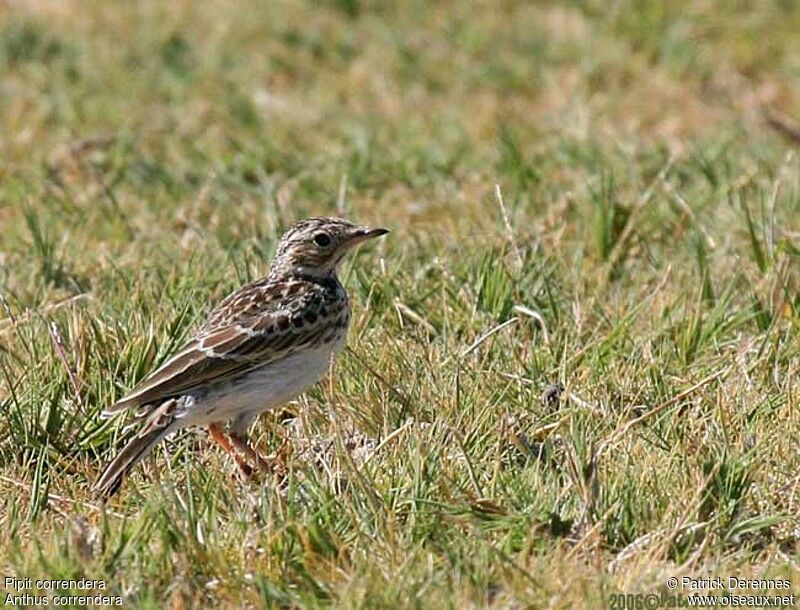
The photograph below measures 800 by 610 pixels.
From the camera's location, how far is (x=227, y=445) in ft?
19.9

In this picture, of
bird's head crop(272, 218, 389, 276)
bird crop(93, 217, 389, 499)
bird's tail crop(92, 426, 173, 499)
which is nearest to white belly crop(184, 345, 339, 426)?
bird crop(93, 217, 389, 499)

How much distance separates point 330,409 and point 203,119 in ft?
16.5

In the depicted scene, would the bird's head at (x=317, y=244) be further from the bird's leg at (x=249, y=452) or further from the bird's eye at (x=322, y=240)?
the bird's leg at (x=249, y=452)

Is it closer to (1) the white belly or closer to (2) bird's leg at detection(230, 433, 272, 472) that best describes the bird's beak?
(1) the white belly

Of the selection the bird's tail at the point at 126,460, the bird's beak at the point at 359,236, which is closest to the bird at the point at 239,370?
the bird's tail at the point at 126,460

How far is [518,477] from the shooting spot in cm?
565

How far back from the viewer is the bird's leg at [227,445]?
→ 19.2ft

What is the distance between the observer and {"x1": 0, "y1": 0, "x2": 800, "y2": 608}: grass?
5223mm

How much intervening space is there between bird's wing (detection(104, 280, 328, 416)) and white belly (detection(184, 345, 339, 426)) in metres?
0.04

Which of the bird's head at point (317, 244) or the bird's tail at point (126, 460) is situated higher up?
the bird's head at point (317, 244)

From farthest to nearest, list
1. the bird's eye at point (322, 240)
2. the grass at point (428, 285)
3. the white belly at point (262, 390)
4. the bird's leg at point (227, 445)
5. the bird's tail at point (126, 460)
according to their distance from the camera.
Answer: the bird's eye at point (322, 240), the white belly at point (262, 390), the bird's leg at point (227, 445), the bird's tail at point (126, 460), the grass at point (428, 285)

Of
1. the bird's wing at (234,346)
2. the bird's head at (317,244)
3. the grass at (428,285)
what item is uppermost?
the bird's head at (317,244)
